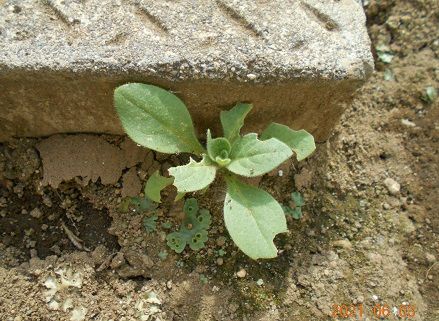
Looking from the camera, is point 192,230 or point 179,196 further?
point 192,230

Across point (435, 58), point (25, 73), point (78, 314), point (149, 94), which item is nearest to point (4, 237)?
point (78, 314)

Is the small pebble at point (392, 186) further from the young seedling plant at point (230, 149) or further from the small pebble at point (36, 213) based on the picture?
the small pebble at point (36, 213)

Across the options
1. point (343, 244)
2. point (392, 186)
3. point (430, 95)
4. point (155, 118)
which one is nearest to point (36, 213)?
point (155, 118)

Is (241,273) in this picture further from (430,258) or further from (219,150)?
(430,258)

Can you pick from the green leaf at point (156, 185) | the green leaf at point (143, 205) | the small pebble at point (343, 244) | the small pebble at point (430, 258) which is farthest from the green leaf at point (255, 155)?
the small pebble at point (430, 258)

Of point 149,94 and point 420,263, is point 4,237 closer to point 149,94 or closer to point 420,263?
point 149,94
